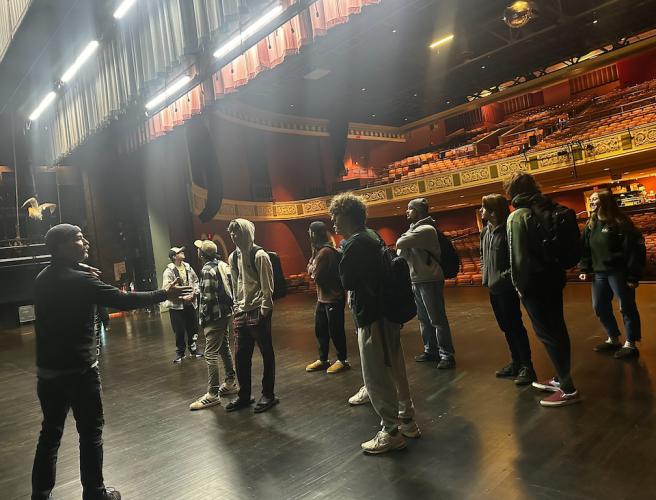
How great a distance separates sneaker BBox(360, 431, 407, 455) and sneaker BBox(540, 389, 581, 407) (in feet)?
3.38

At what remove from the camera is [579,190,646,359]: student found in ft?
11.8

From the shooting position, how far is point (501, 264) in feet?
11.0

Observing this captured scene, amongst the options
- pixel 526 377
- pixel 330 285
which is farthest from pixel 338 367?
pixel 526 377

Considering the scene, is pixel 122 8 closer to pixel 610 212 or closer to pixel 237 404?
pixel 237 404

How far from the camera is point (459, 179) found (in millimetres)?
14258

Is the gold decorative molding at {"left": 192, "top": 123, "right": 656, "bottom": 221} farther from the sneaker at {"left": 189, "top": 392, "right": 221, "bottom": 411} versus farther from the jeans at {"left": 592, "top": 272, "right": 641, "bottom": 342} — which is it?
the sneaker at {"left": 189, "top": 392, "right": 221, "bottom": 411}

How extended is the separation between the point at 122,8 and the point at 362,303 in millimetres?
4834

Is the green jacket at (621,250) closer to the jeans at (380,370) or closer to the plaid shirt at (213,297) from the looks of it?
the jeans at (380,370)

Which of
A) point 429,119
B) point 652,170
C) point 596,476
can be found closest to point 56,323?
point 596,476

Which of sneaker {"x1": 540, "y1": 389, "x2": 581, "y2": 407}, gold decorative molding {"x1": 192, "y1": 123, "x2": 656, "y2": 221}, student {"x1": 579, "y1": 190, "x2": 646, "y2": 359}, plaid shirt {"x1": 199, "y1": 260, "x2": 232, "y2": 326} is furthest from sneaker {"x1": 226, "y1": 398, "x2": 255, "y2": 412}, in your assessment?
gold decorative molding {"x1": 192, "y1": 123, "x2": 656, "y2": 221}

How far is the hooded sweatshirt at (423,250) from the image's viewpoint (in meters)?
3.63

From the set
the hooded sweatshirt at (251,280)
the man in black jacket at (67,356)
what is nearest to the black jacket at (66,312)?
the man in black jacket at (67,356)

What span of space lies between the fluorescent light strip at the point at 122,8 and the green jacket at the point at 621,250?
539 centimetres

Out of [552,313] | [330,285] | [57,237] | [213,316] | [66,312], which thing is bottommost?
[552,313]
